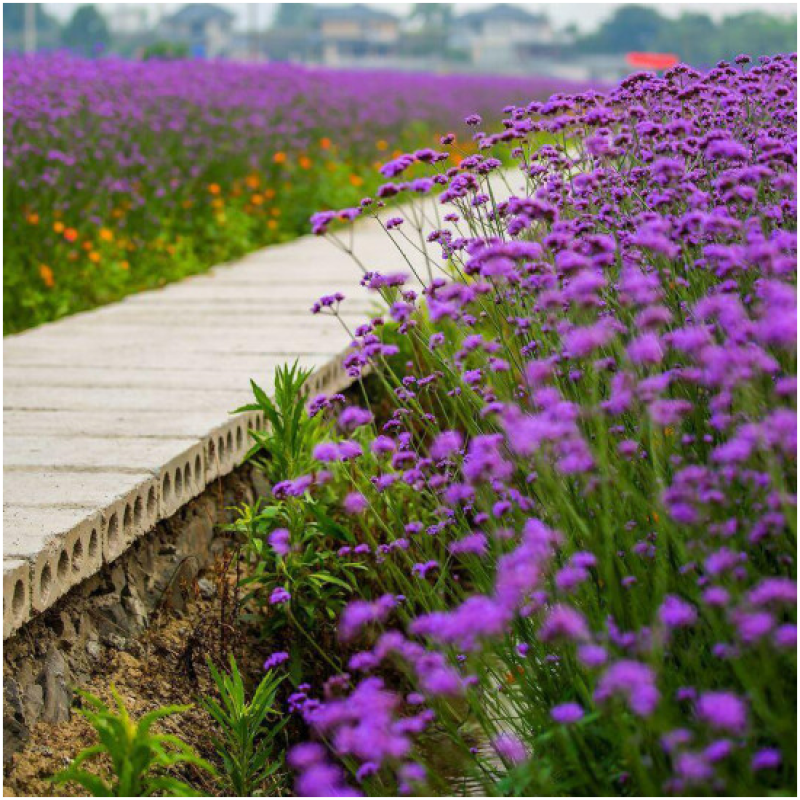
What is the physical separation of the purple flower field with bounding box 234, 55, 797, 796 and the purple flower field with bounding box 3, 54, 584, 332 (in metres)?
3.72

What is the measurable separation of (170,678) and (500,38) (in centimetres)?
4423

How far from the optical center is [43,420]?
3494 millimetres

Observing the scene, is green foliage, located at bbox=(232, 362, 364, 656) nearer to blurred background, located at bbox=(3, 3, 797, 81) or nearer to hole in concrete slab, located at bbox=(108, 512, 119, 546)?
hole in concrete slab, located at bbox=(108, 512, 119, 546)

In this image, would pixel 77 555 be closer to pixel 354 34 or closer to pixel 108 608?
pixel 108 608

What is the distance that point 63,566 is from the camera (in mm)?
2441

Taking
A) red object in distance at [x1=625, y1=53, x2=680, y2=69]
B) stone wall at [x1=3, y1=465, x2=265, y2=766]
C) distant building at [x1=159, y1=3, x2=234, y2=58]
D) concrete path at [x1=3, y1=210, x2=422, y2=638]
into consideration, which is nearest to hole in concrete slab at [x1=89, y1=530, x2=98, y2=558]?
concrete path at [x1=3, y1=210, x2=422, y2=638]

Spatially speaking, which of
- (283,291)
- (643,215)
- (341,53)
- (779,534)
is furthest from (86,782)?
(341,53)

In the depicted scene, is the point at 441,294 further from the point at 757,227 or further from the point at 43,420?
the point at 43,420

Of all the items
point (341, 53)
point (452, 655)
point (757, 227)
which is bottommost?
point (452, 655)

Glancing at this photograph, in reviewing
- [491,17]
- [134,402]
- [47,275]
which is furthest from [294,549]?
[491,17]

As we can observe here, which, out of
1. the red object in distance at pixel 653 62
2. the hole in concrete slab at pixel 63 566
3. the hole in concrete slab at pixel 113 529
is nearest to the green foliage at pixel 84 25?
the red object in distance at pixel 653 62

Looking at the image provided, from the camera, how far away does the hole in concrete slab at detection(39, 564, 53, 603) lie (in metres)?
2.35

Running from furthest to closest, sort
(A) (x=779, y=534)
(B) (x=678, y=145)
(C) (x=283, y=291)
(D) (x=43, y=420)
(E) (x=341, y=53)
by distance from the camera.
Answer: (E) (x=341, y=53) → (C) (x=283, y=291) → (D) (x=43, y=420) → (B) (x=678, y=145) → (A) (x=779, y=534)

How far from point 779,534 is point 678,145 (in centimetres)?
86
